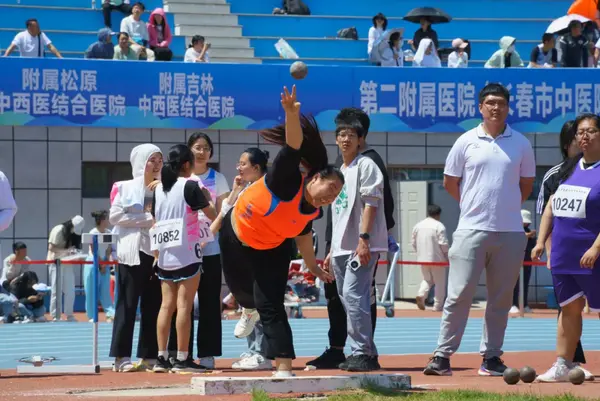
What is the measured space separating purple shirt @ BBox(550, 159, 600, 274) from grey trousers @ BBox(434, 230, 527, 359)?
0.36 metres

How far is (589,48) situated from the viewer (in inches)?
933

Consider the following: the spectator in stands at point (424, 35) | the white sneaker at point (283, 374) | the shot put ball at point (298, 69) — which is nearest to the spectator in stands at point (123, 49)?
the spectator in stands at point (424, 35)

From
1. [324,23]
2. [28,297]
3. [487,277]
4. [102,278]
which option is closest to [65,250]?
[102,278]

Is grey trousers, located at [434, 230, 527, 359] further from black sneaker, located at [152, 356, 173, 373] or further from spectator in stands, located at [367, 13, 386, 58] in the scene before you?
spectator in stands, located at [367, 13, 386, 58]

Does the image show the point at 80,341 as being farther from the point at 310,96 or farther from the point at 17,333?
the point at 310,96

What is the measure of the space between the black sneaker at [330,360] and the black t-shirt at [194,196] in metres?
1.56

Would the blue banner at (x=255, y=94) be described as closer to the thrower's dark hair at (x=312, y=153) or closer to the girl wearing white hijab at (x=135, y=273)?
the girl wearing white hijab at (x=135, y=273)

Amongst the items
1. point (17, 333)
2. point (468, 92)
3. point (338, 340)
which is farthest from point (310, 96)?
point (338, 340)

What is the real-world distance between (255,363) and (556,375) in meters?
2.56

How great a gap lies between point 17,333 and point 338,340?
6368mm

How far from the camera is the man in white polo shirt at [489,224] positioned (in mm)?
9125

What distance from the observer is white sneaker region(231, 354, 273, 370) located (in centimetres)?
1005

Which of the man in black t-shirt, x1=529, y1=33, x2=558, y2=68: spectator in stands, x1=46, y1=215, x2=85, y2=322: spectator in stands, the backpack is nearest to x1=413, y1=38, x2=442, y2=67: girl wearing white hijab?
x1=529, y1=33, x2=558, y2=68: spectator in stands

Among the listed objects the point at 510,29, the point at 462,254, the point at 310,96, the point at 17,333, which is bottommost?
the point at 17,333
